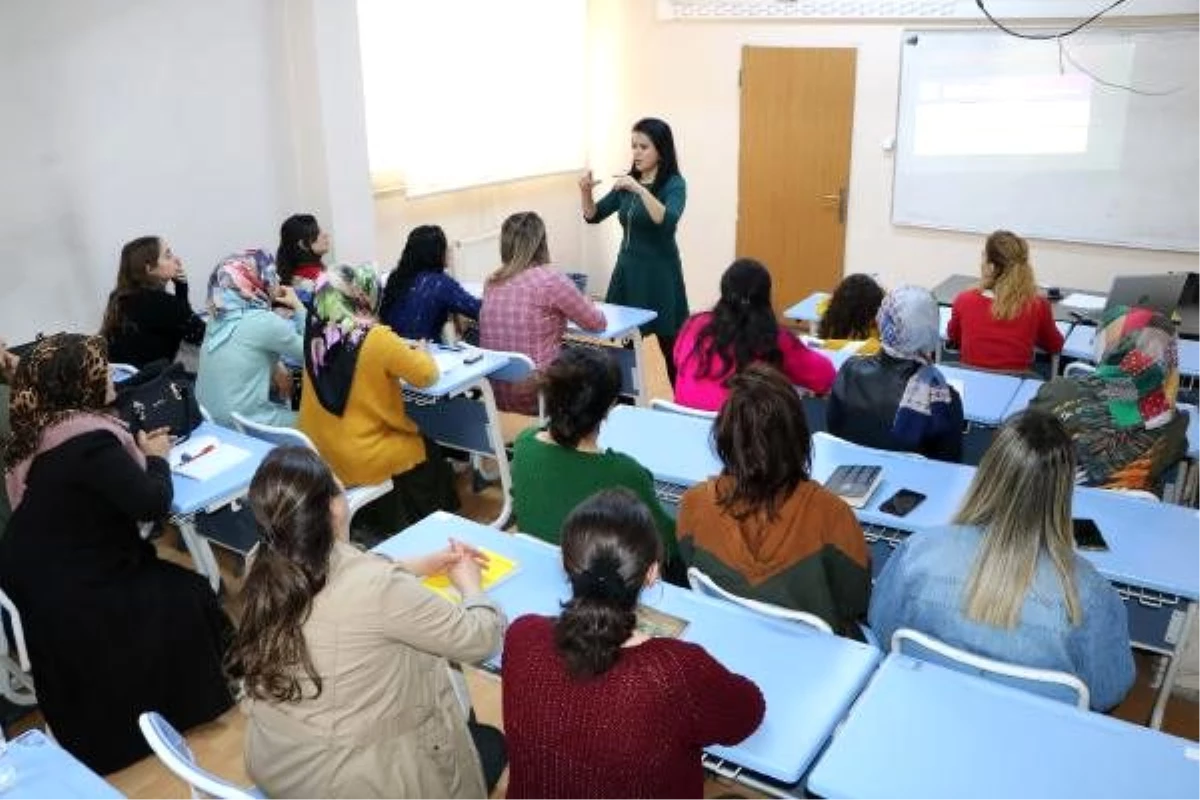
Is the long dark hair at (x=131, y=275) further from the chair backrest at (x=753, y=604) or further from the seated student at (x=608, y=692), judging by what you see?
the seated student at (x=608, y=692)

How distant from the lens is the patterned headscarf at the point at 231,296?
367cm

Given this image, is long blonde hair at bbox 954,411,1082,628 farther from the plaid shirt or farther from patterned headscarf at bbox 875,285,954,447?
the plaid shirt

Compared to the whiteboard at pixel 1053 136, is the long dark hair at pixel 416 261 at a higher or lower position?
lower

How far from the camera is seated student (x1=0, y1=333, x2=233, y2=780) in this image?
252 centimetres

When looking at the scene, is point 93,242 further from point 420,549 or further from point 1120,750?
point 1120,750

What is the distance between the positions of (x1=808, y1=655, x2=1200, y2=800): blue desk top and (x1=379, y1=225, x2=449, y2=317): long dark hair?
2.76 metres

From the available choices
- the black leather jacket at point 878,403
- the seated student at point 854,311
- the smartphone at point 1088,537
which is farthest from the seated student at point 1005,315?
the smartphone at point 1088,537

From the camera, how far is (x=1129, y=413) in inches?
114

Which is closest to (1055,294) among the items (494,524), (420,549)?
(494,524)

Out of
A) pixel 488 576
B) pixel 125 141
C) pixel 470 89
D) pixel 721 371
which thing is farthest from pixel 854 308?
pixel 125 141

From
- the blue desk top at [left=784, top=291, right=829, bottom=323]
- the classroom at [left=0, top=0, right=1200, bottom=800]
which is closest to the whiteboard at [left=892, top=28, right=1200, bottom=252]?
the classroom at [left=0, top=0, right=1200, bottom=800]

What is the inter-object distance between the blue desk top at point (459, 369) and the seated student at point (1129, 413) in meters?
2.00

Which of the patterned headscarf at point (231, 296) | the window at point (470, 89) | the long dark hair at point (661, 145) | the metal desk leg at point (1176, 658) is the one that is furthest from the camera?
the window at point (470, 89)

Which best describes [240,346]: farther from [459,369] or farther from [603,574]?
[603,574]
